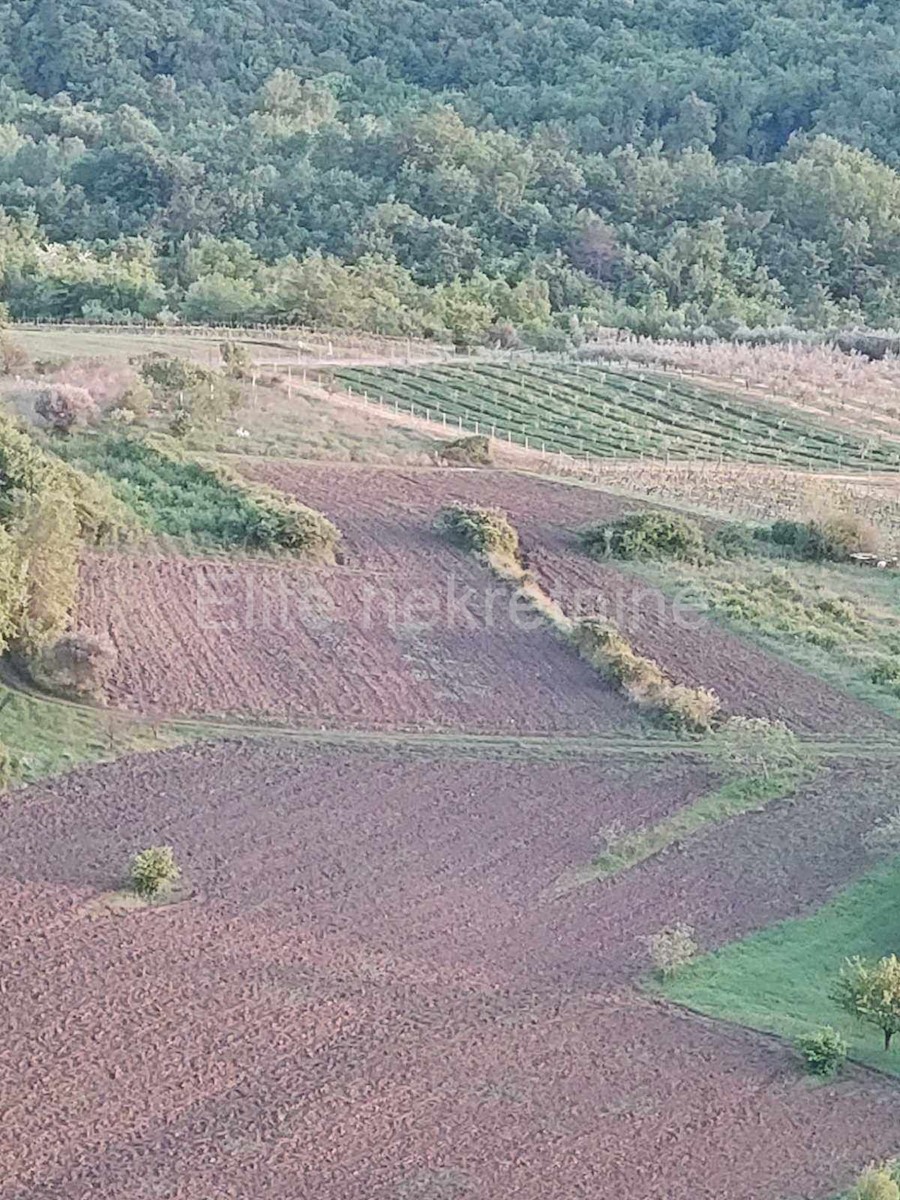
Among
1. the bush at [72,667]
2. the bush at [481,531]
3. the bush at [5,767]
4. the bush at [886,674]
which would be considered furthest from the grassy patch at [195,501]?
the bush at [886,674]

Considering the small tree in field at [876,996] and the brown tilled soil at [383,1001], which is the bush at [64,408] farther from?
the small tree in field at [876,996]

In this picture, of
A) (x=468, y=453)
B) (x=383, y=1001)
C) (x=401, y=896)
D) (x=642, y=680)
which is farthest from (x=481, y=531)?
(x=383, y=1001)

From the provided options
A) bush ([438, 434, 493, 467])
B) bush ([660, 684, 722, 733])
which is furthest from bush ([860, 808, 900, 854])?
bush ([438, 434, 493, 467])

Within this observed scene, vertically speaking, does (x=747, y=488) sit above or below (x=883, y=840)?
above

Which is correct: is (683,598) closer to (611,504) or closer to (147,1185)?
(611,504)

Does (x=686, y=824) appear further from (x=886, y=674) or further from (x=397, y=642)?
(x=397, y=642)

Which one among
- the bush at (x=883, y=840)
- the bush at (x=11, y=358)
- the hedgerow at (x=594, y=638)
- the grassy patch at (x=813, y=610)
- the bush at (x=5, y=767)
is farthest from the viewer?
the bush at (x=11, y=358)
